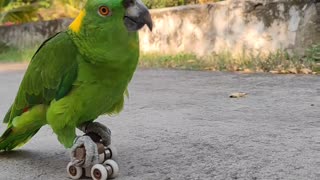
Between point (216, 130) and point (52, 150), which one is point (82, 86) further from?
point (216, 130)

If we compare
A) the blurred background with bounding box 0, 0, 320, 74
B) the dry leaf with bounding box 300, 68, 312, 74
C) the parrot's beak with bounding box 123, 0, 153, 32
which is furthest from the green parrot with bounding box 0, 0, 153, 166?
the blurred background with bounding box 0, 0, 320, 74

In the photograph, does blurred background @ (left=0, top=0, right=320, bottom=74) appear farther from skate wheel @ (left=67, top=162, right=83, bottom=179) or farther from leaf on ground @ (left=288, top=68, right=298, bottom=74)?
skate wheel @ (left=67, top=162, right=83, bottom=179)

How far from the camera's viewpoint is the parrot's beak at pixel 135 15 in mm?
1791

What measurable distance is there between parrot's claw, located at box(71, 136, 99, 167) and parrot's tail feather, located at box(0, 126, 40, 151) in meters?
0.42

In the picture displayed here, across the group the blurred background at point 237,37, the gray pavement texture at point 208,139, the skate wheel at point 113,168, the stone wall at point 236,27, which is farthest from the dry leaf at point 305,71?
the skate wheel at point 113,168

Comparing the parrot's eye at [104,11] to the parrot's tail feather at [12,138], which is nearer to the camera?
the parrot's eye at [104,11]

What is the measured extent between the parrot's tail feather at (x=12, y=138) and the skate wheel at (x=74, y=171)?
0.38 m

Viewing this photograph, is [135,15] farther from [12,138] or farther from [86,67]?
[12,138]

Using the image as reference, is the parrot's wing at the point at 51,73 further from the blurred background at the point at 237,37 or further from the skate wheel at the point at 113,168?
the blurred background at the point at 237,37

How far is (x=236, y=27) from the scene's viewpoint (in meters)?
7.04

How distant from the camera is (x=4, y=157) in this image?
2.40 meters

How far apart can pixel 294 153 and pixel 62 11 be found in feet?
45.2

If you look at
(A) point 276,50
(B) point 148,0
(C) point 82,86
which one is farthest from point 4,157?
(B) point 148,0

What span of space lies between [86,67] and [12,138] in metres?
0.69
